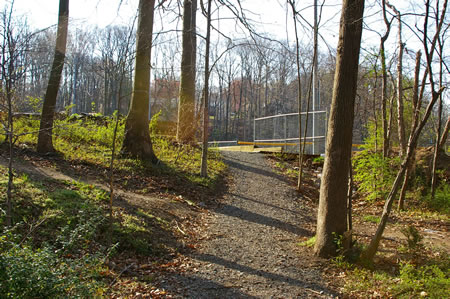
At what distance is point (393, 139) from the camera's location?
14922 mm

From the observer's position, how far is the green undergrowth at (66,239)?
9.64ft

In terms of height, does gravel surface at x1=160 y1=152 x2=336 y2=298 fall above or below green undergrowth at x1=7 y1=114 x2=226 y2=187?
below

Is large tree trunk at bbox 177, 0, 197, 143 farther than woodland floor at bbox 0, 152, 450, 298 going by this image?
Yes

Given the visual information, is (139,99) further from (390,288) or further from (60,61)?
(390,288)

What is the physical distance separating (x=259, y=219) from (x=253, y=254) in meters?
2.27

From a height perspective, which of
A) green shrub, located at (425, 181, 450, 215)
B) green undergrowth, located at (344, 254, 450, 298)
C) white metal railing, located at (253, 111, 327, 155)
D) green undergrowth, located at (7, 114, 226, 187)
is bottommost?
green undergrowth, located at (344, 254, 450, 298)

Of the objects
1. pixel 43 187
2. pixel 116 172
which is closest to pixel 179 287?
pixel 43 187

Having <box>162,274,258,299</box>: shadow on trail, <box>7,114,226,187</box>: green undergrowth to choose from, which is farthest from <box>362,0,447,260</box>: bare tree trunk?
<box>7,114,226,187</box>: green undergrowth

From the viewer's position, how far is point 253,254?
18.9ft

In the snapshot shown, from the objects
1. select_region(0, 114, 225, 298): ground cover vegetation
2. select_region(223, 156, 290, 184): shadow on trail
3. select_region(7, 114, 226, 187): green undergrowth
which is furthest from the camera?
select_region(223, 156, 290, 184): shadow on trail

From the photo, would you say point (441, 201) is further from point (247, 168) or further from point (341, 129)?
point (247, 168)

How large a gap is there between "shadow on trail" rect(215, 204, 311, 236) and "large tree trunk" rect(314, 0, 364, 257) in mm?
1821

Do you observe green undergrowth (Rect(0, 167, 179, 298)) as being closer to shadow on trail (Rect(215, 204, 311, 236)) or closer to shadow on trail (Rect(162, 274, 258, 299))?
shadow on trail (Rect(162, 274, 258, 299))

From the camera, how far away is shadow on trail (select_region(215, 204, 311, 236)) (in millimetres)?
7461
